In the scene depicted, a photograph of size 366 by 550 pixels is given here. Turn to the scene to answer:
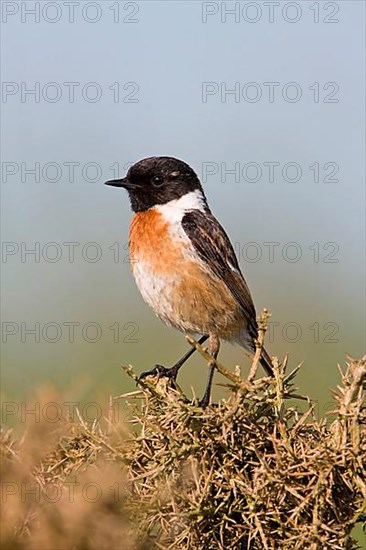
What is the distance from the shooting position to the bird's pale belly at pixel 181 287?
16.0 feet

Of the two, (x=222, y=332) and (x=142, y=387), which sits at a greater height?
(x=142, y=387)

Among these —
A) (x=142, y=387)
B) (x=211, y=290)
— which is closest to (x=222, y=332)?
(x=211, y=290)

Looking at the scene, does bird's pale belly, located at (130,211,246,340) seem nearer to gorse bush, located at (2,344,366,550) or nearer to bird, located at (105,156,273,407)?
bird, located at (105,156,273,407)

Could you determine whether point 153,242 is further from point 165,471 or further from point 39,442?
point 39,442

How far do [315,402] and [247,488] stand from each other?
1.02 feet

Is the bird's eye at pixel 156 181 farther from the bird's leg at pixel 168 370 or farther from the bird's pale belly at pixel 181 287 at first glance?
the bird's leg at pixel 168 370

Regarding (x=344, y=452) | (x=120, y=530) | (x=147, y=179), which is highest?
(x=147, y=179)

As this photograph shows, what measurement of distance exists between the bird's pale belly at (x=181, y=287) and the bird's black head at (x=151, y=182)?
0.53 feet

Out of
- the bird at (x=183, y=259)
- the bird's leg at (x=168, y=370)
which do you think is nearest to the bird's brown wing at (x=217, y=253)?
the bird at (x=183, y=259)

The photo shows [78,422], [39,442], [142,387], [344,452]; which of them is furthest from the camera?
[142,387]

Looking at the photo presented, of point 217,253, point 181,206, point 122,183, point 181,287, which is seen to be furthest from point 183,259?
point 122,183

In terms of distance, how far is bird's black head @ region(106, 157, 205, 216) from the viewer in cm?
523

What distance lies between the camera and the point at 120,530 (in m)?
1.43

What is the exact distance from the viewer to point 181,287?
491 centimetres
